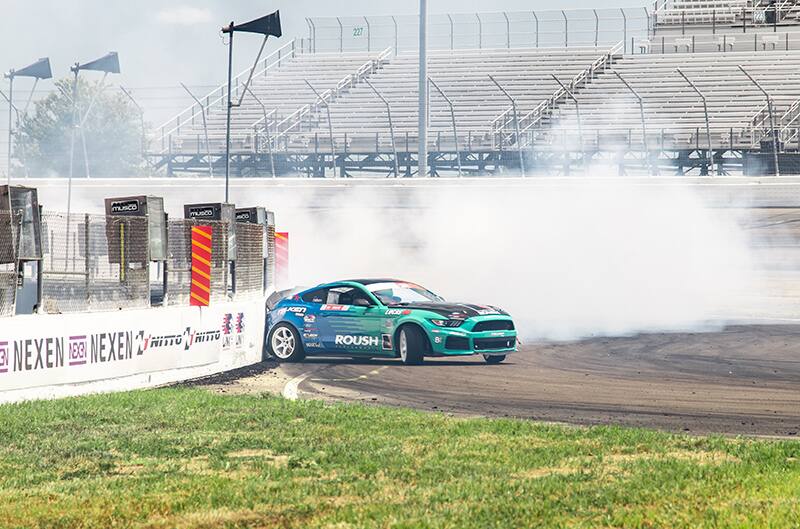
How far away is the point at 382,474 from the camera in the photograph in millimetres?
9102

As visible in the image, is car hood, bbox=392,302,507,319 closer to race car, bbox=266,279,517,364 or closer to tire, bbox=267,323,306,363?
race car, bbox=266,279,517,364

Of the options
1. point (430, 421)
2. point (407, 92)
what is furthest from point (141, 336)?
point (407, 92)

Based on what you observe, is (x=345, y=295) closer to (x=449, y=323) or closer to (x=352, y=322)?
(x=352, y=322)

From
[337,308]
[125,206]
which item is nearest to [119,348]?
[337,308]

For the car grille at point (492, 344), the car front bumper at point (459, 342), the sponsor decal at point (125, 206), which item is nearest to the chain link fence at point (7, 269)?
the sponsor decal at point (125, 206)

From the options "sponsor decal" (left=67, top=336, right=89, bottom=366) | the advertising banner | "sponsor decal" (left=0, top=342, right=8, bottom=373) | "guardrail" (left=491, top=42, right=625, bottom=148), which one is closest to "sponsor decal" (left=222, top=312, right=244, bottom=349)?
the advertising banner

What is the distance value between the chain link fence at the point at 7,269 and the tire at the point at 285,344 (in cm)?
577

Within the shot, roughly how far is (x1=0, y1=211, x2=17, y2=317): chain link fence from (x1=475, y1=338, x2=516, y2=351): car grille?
6742 millimetres

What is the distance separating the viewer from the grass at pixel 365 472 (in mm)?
7641

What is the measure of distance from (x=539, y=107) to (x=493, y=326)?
36294 millimetres

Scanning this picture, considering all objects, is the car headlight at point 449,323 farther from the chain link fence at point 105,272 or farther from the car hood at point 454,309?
the chain link fence at point 105,272

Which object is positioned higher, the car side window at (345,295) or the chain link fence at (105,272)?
the chain link fence at (105,272)

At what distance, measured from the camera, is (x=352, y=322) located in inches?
778

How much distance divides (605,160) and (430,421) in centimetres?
3652
